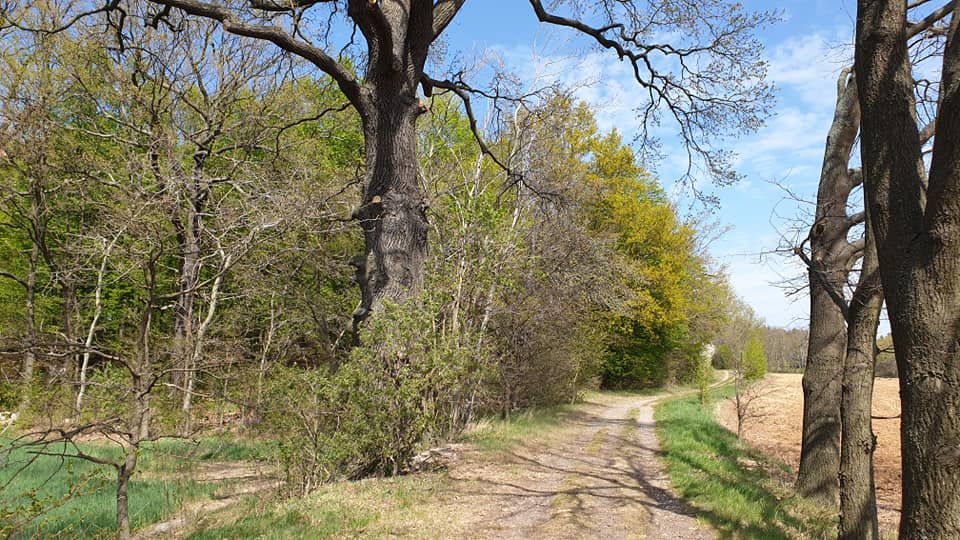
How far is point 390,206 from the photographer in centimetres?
742

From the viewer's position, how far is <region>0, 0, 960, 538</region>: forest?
3676 millimetres

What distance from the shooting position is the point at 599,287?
14.9 meters

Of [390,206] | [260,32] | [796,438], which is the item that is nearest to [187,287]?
[390,206]

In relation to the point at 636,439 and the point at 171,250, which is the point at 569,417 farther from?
the point at 171,250

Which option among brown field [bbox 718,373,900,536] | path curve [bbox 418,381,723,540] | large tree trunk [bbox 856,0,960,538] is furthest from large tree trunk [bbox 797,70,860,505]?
large tree trunk [bbox 856,0,960,538]

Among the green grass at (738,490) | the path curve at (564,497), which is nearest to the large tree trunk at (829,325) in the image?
the green grass at (738,490)

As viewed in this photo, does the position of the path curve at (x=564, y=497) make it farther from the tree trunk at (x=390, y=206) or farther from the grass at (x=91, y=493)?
the grass at (x=91, y=493)

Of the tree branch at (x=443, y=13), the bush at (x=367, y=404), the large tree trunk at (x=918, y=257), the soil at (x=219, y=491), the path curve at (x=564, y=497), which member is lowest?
the soil at (x=219, y=491)

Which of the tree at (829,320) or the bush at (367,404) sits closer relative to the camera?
the bush at (367,404)

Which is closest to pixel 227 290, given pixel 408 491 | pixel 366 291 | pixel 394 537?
pixel 366 291

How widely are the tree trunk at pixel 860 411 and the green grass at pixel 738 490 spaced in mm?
710

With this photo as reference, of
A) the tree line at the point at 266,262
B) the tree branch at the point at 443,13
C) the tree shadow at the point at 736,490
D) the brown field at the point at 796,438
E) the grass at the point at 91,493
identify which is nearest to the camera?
the grass at the point at 91,493

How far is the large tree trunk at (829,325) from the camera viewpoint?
7.19 metres

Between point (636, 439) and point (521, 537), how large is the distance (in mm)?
7800
